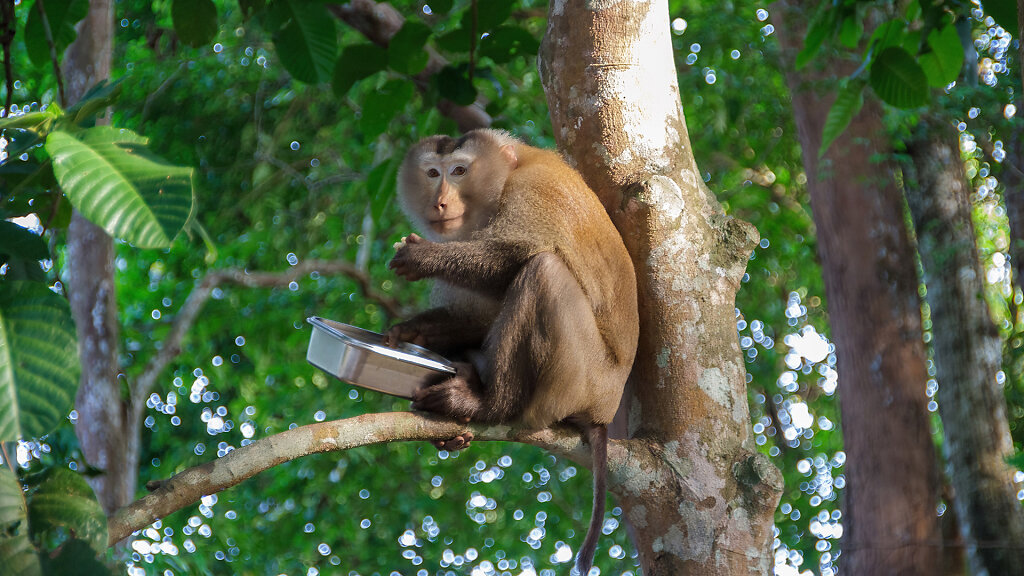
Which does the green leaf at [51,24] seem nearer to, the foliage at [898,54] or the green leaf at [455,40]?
the green leaf at [455,40]

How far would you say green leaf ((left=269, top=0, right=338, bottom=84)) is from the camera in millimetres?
2750

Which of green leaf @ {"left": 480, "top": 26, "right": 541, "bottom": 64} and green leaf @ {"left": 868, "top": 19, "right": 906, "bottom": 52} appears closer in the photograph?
green leaf @ {"left": 868, "top": 19, "right": 906, "bottom": 52}

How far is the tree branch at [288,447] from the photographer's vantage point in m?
1.78

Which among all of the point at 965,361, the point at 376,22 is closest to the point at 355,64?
→ the point at 376,22

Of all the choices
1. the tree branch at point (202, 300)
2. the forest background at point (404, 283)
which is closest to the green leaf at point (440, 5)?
the forest background at point (404, 283)

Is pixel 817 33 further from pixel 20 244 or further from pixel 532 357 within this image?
pixel 20 244

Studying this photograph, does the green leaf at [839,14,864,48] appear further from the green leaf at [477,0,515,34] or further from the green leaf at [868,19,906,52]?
the green leaf at [477,0,515,34]

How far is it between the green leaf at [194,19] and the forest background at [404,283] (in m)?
0.01

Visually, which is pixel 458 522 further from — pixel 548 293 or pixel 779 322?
pixel 548 293

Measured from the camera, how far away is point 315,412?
899cm

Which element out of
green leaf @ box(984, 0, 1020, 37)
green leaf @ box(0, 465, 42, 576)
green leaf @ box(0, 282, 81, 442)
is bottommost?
green leaf @ box(0, 465, 42, 576)

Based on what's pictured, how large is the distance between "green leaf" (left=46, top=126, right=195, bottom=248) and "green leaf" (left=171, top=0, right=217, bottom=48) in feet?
5.76

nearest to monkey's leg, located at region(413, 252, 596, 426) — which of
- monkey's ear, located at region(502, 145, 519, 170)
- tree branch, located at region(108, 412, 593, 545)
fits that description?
tree branch, located at region(108, 412, 593, 545)

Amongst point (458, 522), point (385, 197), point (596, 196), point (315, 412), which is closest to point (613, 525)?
point (458, 522)
